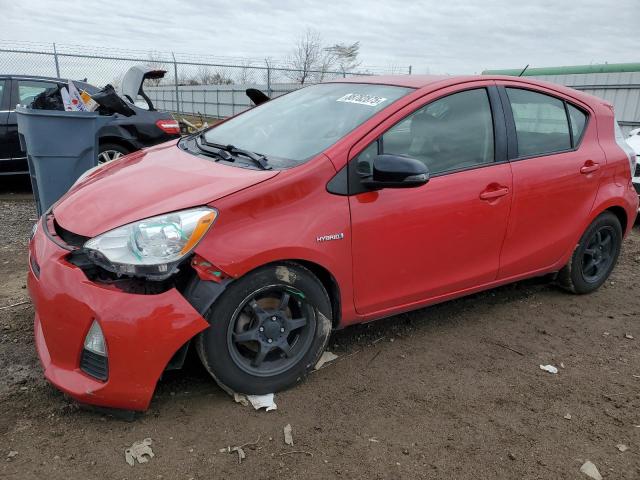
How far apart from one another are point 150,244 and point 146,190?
1.36 feet

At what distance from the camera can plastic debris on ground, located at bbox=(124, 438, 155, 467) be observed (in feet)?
7.33

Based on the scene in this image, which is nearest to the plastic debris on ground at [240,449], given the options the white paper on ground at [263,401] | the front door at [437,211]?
the white paper on ground at [263,401]

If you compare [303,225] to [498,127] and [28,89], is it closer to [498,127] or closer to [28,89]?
[498,127]

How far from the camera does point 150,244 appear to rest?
7.61ft

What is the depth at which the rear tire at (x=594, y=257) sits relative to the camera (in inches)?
158

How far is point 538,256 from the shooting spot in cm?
368

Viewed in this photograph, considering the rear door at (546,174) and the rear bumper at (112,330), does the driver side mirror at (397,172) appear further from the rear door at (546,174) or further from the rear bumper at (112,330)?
the rear bumper at (112,330)

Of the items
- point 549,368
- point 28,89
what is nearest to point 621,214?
point 549,368

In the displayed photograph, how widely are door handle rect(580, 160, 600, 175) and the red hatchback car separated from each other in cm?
1

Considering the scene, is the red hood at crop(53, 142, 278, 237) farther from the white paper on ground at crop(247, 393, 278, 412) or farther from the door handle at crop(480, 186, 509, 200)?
the door handle at crop(480, 186, 509, 200)

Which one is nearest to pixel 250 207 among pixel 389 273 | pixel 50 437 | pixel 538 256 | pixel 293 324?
pixel 293 324

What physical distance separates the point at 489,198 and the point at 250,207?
60.8 inches

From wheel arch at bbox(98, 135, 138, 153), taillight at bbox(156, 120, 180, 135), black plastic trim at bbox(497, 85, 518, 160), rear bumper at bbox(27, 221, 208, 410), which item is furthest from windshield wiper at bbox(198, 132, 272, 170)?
taillight at bbox(156, 120, 180, 135)

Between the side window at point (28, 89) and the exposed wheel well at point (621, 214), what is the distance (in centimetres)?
659
